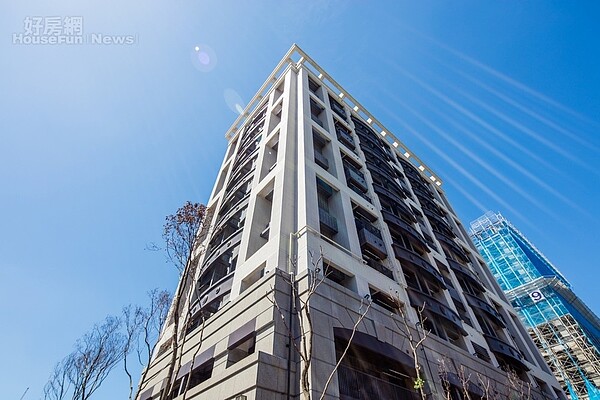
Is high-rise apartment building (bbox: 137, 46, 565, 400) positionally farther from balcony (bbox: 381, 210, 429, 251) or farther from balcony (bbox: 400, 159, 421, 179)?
balcony (bbox: 400, 159, 421, 179)

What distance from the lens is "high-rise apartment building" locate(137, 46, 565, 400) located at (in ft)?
32.3

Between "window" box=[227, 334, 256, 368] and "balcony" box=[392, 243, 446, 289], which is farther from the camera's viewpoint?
"balcony" box=[392, 243, 446, 289]

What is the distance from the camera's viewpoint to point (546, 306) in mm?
41969

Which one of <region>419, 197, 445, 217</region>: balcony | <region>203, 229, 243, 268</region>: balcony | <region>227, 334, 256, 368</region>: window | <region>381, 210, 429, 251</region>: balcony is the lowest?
<region>227, 334, 256, 368</region>: window

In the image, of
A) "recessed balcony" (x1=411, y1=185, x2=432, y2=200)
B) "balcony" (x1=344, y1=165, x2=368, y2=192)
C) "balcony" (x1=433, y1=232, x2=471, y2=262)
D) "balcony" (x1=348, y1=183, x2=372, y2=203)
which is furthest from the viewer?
"recessed balcony" (x1=411, y1=185, x2=432, y2=200)

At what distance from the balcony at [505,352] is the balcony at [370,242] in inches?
376

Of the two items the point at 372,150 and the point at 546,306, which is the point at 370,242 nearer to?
the point at 372,150

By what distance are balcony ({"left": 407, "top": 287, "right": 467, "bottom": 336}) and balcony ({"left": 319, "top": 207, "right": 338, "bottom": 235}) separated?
520cm

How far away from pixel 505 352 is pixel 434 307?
7259 mm

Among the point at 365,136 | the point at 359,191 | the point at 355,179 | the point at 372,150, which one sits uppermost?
the point at 365,136

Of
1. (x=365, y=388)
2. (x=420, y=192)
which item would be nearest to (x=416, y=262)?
(x=365, y=388)

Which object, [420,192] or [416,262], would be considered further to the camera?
[420,192]

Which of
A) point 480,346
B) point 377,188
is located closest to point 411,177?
point 377,188

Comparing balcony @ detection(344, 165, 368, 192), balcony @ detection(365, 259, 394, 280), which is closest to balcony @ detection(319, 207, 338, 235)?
balcony @ detection(365, 259, 394, 280)
